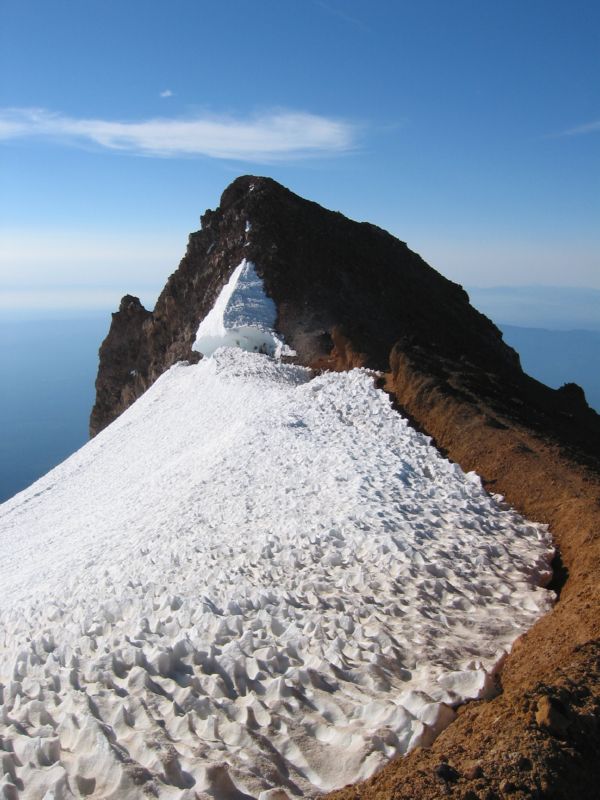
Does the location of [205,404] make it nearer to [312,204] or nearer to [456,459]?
[456,459]

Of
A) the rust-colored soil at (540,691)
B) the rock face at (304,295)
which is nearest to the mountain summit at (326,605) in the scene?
the rust-colored soil at (540,691)

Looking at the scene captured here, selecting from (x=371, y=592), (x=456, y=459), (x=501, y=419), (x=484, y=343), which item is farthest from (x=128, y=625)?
(x=484, y=343)

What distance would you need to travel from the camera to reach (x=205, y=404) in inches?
1085

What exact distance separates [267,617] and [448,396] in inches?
381

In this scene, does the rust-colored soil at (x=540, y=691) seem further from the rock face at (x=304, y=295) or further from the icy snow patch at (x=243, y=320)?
the icy snow patch at (x=243, y=320)

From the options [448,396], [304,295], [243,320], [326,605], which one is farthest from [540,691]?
[304,295]

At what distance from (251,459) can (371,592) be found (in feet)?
22.3

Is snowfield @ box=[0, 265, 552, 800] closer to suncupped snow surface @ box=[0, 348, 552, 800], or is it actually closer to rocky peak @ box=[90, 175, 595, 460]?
suncupped snow surface @ box=[0, 348, 552, 800]

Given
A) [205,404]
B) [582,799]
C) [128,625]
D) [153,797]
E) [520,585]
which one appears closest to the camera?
[582,799]

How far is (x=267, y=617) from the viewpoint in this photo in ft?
30.8

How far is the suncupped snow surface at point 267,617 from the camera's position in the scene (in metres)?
6.88

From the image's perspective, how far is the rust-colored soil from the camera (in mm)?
5387

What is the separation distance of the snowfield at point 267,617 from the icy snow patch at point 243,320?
1482cm

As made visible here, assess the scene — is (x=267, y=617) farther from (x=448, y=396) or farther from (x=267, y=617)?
(x=448, y=396)
